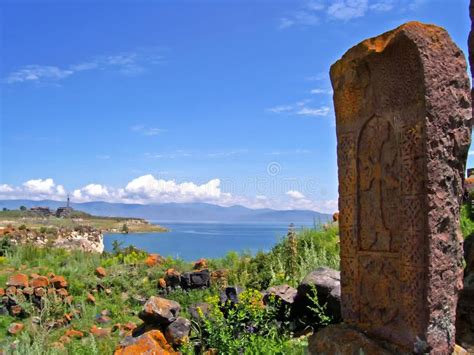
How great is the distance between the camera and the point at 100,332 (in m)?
8.01

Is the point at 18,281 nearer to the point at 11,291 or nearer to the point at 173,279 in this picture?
the point at 11,291

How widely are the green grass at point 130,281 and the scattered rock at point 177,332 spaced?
22 cm

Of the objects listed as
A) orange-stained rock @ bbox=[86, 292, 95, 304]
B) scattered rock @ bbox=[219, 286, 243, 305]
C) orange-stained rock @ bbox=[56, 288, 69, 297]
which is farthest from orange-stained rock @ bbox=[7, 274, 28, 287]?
scattered rock @ bbox=[219, 286, 243, 305]

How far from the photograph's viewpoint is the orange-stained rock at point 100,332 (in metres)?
7.93

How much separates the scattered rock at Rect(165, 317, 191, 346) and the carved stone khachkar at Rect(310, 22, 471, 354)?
66.7 inches

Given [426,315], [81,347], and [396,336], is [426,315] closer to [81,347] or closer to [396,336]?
[396,336]

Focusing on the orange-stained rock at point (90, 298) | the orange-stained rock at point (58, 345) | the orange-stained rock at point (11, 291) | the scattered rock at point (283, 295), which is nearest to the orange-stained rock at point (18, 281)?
the orange-stained rock at point (11, 291)

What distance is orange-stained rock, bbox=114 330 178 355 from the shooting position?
249 inches

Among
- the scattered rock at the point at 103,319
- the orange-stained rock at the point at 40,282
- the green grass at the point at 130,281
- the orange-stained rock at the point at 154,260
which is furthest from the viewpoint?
the orange-stained rock at the point at 154,260

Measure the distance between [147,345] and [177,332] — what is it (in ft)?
1.56

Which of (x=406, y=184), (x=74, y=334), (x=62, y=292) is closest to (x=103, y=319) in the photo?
(x=74, y=334)

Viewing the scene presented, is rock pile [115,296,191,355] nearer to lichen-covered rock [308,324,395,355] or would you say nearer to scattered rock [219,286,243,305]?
scattered rock [219,286,243,305]

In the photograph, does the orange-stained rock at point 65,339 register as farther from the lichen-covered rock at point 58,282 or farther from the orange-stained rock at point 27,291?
the lichen-covered rock at point 58,282

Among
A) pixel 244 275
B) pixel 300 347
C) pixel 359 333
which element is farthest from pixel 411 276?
pixel 244 275
